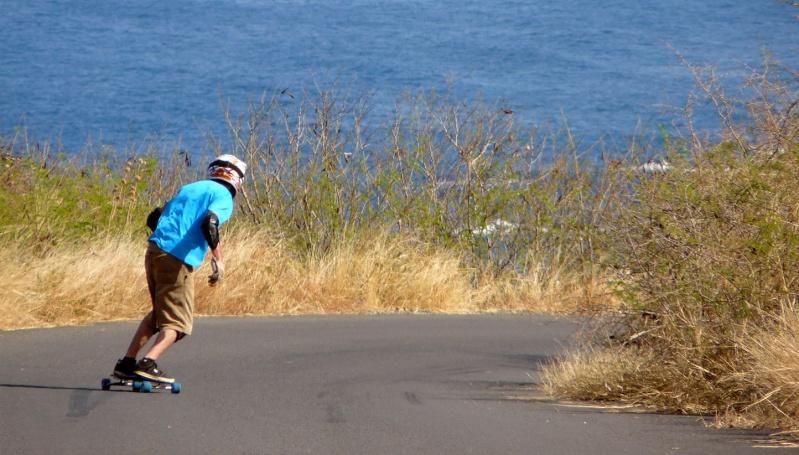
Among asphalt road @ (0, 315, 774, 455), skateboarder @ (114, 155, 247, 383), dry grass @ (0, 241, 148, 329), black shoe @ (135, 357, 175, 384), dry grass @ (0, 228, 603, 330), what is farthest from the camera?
dry grass @ (0, 228, 603, 330)

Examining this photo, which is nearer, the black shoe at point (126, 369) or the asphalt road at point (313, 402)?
the asphalt road at point (313, 402)

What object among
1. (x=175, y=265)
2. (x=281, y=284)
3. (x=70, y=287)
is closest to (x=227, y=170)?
(x=175, y=265)

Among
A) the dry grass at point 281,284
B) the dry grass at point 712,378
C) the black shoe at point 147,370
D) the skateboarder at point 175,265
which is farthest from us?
the dry grass at point 281,284

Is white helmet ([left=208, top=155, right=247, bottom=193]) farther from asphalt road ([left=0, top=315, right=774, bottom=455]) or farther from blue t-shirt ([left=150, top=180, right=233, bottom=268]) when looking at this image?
asphalt road ([left=0, top=315, right=774, bottom=455])

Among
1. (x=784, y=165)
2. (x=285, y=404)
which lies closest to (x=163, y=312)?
(x=285, y=404)

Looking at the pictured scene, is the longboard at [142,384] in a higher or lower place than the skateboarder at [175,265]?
lower

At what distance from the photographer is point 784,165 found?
855cm

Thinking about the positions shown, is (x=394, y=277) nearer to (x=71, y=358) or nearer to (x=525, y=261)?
(x=525, y=261)

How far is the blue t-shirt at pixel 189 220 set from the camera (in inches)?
351

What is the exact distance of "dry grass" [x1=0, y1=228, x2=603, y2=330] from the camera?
44.1ft

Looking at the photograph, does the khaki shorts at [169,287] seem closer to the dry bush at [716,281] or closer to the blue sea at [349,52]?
the dry bush at [716,281]

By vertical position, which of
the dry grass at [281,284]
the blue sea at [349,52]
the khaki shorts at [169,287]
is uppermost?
the khaki shorts at [169,287]

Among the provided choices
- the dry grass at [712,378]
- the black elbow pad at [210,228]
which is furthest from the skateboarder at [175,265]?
the dry grass at [712,378]

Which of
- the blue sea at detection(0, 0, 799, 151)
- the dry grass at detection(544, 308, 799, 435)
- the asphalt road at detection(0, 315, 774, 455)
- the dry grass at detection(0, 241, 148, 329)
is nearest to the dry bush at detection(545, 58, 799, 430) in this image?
the dry grass at detection(544, 308, 799, 435)
